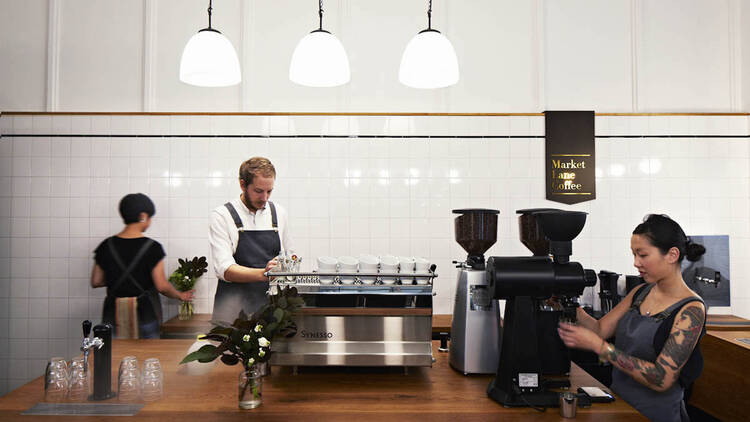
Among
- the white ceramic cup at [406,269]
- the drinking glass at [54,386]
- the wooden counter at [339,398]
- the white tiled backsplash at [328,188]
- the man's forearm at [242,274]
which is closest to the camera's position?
the wooden counter at [339,398]

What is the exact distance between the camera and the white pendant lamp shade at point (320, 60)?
223 cm

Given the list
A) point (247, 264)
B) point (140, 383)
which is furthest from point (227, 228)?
point (140, 383)

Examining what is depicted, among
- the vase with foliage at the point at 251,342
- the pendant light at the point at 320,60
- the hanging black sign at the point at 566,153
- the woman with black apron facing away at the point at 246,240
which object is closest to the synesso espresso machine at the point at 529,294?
the vase with foliage at the point at 251,342

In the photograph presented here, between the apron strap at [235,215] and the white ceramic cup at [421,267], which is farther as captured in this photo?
the apron strap at [235,215]

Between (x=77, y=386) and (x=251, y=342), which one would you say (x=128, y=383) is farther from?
(x=251, y=342)

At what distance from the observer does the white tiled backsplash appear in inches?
161

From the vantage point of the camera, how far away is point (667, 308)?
191 cm

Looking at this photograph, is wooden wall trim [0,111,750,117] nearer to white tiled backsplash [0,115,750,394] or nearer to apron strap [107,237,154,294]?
white tiled backsplash [0,115,750,394]

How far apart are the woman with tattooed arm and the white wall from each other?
2501 millimetres

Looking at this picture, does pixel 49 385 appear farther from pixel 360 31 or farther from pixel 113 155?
pixel 360 31

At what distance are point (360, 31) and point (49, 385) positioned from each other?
11.5 ft

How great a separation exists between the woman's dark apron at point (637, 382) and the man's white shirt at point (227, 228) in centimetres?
217

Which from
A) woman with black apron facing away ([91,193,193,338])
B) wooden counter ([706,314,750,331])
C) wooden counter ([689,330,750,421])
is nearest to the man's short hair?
woman with black apron facing away ([91,193,193,338])

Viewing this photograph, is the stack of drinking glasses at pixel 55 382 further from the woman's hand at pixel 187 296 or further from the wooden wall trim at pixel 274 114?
the wooden wall trim at pixel 274 114
